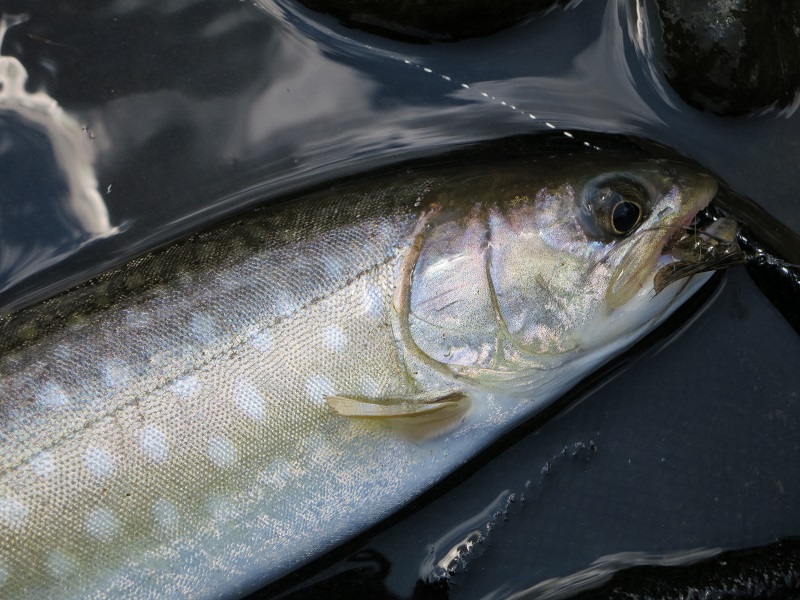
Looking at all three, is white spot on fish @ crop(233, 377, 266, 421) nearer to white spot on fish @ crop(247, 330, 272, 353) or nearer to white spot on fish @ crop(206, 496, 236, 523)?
white spot on fish @ crop(247, 330, 272, 353)

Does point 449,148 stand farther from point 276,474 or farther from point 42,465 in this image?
point 42,465

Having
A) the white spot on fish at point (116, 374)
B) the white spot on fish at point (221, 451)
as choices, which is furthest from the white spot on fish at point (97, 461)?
the white spot on fish at point (221, 451)

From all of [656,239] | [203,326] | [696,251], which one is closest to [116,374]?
[203,326]

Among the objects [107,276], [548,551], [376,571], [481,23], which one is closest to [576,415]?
[548,551]

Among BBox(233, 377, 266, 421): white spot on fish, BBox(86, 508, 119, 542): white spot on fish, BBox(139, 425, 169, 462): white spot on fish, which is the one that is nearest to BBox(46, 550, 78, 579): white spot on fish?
BBox(86, 508, 119, 542): white spot on fish

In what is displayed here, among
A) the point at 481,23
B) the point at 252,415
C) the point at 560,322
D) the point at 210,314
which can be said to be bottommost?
the point at 252,415

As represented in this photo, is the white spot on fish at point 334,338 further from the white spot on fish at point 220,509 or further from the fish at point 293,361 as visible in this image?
the white spot on fish at point 220,509

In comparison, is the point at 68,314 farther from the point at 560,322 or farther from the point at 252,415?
the point at 560,322
